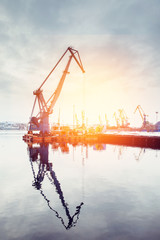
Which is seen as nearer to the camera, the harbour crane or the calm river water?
the calm river water

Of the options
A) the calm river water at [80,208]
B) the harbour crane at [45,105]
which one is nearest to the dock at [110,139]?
the harbour crane at [45,105]

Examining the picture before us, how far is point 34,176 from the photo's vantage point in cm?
1925

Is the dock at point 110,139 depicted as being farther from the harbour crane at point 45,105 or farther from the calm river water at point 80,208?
the calm river water at point 80,208

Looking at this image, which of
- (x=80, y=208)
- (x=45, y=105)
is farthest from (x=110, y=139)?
(x=80, y=208)

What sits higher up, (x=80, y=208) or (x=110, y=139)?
(x=80, y=208)

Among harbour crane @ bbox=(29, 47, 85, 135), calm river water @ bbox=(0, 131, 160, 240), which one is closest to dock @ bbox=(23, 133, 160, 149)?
harbour crane @ bbox=(29, 47, 85, 135)

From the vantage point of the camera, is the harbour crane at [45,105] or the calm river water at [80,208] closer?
the calm river water at [80,208]

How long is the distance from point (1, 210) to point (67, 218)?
3982 mm

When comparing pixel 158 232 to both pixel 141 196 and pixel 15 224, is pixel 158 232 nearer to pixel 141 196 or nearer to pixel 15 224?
pixel 141 196

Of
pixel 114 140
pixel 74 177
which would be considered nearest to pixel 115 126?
pixel 114 140

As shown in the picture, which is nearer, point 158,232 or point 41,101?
point 158,232

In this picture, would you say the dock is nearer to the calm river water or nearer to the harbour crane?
the harbour crane

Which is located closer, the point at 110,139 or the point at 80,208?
the point at 80,208

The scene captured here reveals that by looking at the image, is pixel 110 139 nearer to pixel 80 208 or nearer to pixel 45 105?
pixel 45 105
